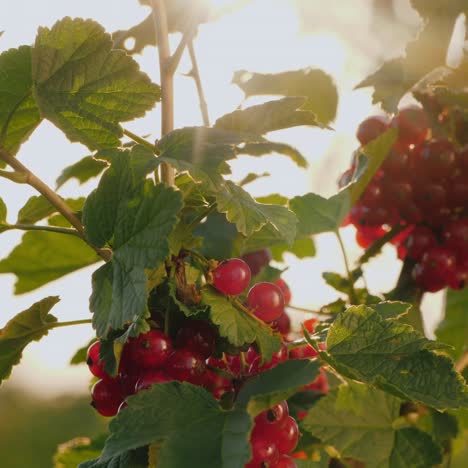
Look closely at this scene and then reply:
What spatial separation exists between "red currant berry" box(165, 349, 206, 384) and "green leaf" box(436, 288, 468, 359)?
23.6 inches

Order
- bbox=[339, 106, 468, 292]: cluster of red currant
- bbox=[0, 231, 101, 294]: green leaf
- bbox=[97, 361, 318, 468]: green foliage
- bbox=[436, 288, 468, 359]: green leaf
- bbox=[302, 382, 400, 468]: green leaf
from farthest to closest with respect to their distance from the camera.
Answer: bbox=[436, 288, 468, 359]: green leaf
bbox=[339, 106, 468, 292]: cluster of red currant
bbox=[0, 231, 101, 294]: green leaf
bbox=[302, 382, 400, 468]: green leaf
bbox=[97, 361, 318, 468]: green foliage

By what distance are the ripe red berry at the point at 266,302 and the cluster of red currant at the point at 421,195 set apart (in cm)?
29

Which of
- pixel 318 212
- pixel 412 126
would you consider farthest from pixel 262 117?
pixel 412 126

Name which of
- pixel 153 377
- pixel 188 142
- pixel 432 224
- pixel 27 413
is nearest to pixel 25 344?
pixel 153 377

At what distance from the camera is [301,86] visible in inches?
40.3

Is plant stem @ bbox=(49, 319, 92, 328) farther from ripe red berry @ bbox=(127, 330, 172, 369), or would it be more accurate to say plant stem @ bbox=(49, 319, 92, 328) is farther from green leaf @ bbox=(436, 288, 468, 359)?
green leaf @ bbox=(436, 288, 468, 359)

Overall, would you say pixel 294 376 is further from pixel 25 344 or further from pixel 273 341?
pixel 25 344

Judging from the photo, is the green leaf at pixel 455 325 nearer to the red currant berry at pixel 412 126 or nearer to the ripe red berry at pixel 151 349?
the red currant berry at pixel 412 126

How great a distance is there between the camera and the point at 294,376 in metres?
0.53

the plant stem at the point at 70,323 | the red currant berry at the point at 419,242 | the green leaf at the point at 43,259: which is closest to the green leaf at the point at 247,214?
the plant stem at the point at 70,323

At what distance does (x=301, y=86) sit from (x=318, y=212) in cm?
21

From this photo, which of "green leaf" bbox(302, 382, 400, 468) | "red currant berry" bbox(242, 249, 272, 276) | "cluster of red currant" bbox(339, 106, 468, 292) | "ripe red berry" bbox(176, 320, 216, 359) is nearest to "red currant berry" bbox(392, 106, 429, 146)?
"cluster of red currant" bbox(339, 106, 468, 292)

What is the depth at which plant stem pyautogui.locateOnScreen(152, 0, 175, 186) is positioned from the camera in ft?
2.01

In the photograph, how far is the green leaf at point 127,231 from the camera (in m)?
0.52
